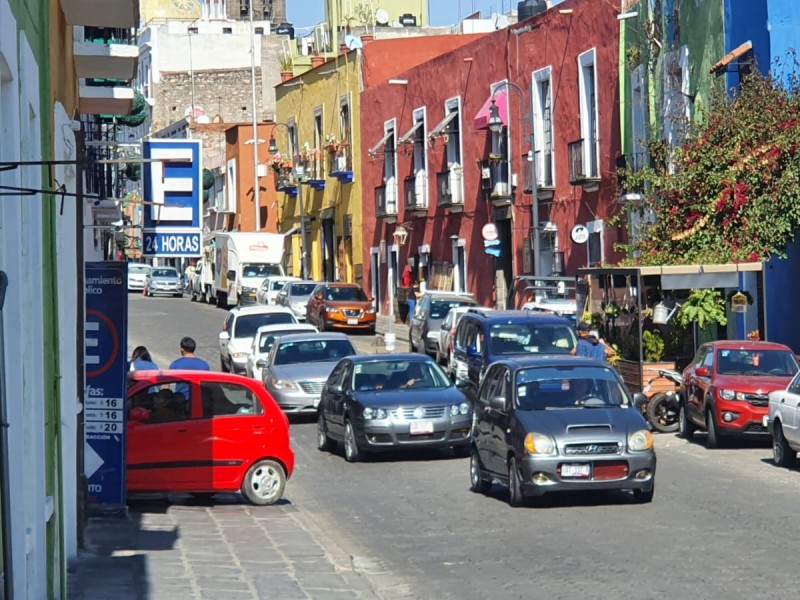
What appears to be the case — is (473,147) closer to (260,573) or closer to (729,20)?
(729,20)

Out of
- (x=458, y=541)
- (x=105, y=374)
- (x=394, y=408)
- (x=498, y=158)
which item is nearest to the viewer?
(x=458, y=541)

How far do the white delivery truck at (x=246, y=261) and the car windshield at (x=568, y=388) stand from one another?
1678 inches

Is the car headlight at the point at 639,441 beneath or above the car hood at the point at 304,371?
beneath

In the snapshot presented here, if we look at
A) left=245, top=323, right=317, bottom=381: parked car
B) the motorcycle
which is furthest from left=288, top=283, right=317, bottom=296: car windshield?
the motorcycle

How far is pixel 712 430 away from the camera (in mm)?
23031

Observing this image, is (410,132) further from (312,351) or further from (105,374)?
(105,374)

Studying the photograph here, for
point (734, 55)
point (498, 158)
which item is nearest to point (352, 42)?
point (498, 158)

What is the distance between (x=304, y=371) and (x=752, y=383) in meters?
8.32

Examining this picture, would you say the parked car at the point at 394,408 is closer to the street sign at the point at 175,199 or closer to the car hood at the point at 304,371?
the car hood at the point at 304,371

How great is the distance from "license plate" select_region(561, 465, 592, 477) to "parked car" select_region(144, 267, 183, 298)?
58.9 metres

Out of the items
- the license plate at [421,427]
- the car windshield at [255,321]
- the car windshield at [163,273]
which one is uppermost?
the car windshield at [163,273]

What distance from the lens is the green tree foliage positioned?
28375 mm

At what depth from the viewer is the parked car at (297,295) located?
52.4m

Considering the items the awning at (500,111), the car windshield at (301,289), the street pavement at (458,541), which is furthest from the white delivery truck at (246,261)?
the street pavement at (458,541)
